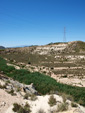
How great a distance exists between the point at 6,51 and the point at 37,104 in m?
62.1

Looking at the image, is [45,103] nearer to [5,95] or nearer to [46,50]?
[5,95]

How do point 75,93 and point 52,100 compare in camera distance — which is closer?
point 52,100

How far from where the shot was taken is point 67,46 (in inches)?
2591

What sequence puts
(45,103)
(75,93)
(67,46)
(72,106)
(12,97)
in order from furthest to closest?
(67,46) → (75,93) → (12,97) → (45,103) → (72,106)

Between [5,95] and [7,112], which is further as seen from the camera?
[5,95]

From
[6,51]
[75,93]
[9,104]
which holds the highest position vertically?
[6,51]

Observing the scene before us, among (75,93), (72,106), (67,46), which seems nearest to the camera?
(72,106)

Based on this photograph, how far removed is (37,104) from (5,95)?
3.22m

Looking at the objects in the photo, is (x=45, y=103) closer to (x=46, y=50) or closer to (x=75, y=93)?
(x=75, y=93)

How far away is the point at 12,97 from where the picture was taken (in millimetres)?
10430

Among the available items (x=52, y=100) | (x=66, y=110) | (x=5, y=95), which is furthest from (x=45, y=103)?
(x=5, y=95)

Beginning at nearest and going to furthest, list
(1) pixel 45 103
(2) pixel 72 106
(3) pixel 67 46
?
(2) pixel 72 106, (1) pixel 45 103, (3) pixel 67 46

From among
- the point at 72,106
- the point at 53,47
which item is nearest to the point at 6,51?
the point at 53,47

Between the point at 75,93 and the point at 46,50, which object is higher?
the point at 46,50
